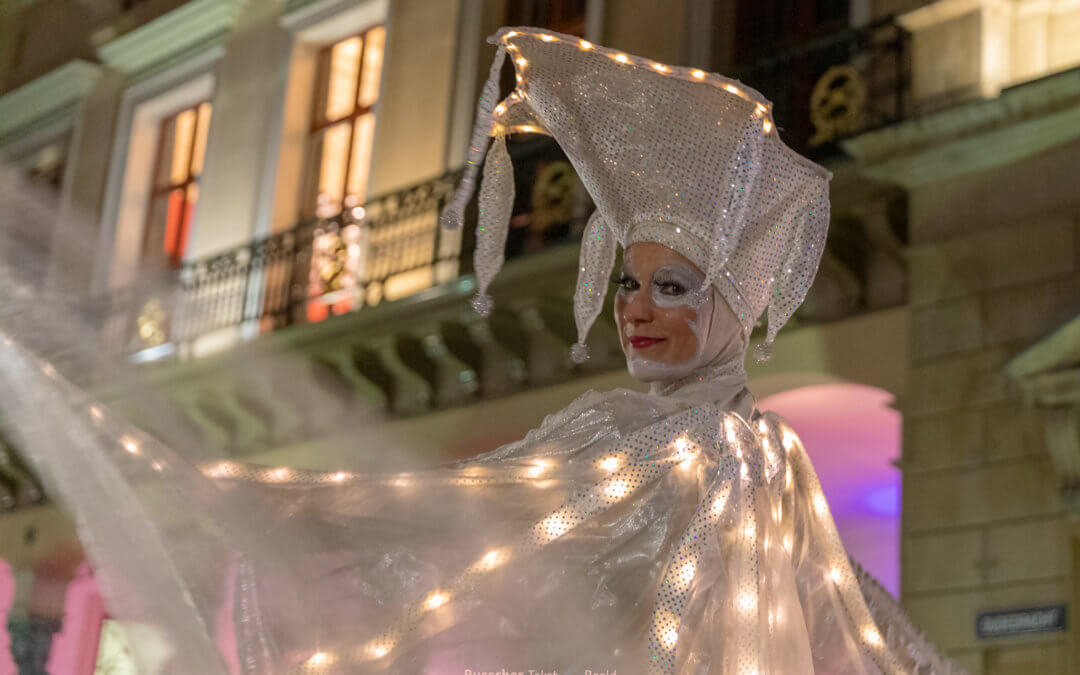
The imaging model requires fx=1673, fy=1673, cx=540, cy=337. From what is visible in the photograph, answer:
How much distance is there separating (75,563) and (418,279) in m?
6.35

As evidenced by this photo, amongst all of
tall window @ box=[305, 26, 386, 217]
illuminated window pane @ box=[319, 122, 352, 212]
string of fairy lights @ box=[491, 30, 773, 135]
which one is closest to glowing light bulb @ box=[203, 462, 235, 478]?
string of fairy lights @ box=[491, 30, 773, 135]

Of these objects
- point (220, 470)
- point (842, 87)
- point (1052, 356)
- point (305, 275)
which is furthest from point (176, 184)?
point (220, 470)

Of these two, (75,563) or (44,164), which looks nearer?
(75,563)

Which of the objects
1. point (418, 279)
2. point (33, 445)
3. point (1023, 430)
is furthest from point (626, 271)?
point (418, 279)

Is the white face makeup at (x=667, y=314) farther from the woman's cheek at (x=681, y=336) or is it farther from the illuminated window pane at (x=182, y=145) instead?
the illuminated window pane at (x=182, y=145)

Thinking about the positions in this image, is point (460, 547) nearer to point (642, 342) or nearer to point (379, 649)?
point (379, 649)

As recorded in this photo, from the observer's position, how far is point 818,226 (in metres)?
3.65

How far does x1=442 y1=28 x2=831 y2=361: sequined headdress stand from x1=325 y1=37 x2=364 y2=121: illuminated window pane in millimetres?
8489

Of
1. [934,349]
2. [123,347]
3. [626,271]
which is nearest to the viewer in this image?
[626,271]

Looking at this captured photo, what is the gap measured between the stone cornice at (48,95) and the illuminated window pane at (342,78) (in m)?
2.87

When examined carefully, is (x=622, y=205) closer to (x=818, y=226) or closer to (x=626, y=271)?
(x=626, y=271)

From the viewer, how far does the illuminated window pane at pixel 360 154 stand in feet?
37.9

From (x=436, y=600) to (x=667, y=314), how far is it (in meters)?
0.83

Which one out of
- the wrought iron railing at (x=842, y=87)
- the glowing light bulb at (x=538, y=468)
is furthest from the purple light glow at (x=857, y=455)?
the glowing light bulb at (x=538, y=468)
